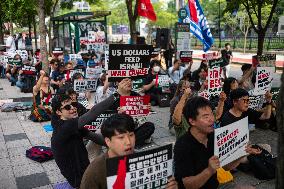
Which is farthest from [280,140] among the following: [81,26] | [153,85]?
[81,26]

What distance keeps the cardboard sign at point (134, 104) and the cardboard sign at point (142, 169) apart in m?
3.05

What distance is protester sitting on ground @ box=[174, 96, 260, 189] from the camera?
121 inches

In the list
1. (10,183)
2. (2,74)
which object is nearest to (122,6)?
(2,74)

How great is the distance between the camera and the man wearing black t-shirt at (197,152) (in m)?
3.07


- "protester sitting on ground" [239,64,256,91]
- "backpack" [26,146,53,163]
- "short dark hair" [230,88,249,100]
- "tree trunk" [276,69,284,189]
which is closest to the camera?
"tree trunk" [276,69,284,189]

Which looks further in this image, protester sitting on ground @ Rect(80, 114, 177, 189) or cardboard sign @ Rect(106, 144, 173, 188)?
protester sitting on ground @ Rect(80, 114, 177, 189)

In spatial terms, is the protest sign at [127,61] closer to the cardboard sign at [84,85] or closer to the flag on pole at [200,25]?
the cardboard sign at [84,85]

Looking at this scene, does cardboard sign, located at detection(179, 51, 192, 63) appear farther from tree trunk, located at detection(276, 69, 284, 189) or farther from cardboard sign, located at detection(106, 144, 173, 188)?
tree trunk, located at detection(276, 69, 284, 189)

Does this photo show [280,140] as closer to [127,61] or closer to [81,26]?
[127,61]

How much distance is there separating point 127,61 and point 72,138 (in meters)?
2.27

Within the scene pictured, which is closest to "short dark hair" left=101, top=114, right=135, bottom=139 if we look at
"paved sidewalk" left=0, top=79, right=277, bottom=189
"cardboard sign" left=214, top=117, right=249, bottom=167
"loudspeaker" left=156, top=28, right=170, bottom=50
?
"cardboard sign" left=214, top=117, right=249, bottom=167

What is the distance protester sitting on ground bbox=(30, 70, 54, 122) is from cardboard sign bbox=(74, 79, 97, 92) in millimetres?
1087

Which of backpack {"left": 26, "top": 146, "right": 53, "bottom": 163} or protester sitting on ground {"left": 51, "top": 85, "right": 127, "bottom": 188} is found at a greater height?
protester sitting on ground {"left": 51, "top": 85, "right": 127, "bottom": 188}

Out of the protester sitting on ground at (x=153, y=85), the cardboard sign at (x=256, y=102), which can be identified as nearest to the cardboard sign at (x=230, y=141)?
the cardboard sign at (x=256, y=102)
